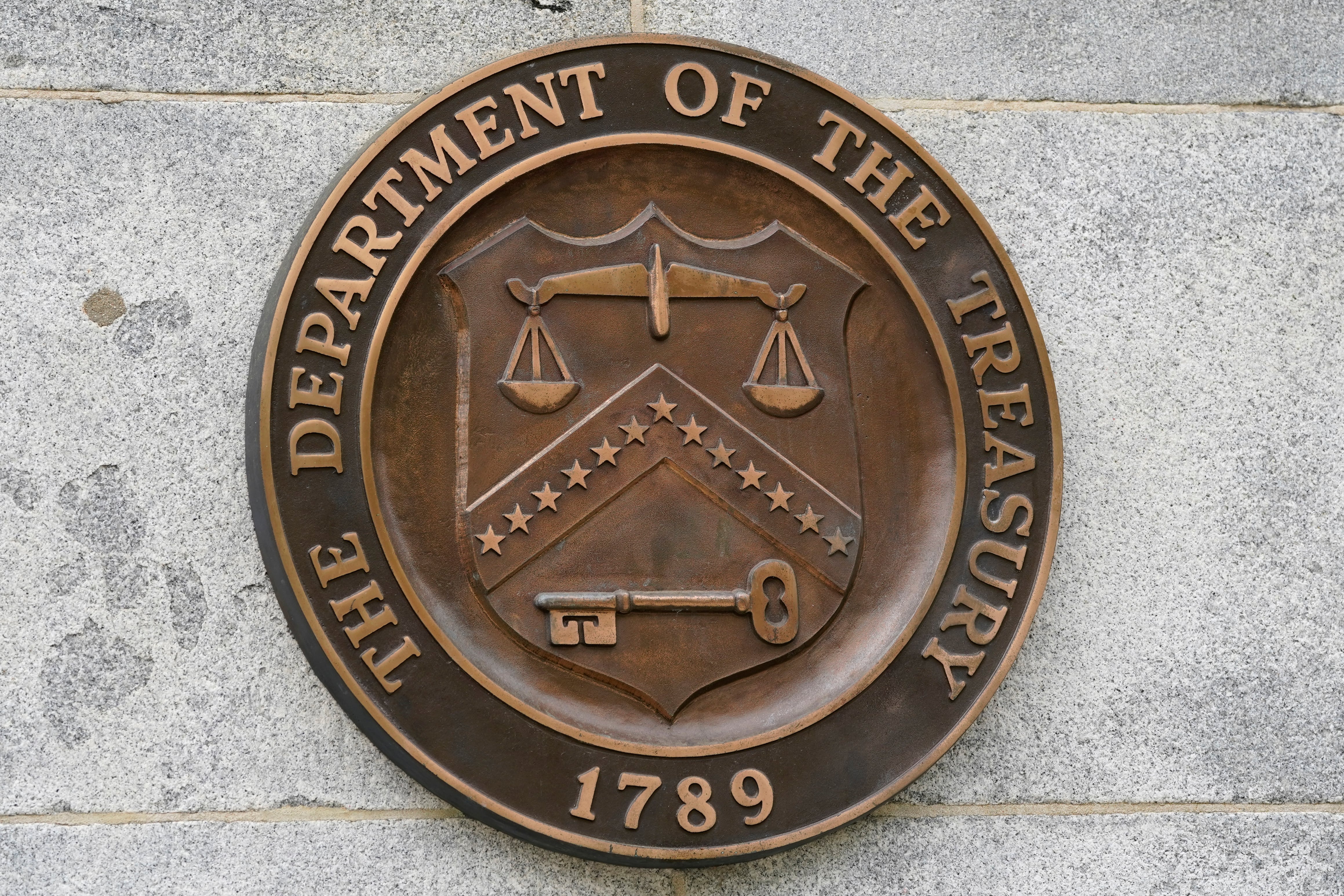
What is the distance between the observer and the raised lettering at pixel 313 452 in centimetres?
245

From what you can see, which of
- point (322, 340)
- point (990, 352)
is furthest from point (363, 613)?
point (990, 352)

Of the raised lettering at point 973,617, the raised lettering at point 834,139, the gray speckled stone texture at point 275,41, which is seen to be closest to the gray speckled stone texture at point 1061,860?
the raised lettering at point 973,617

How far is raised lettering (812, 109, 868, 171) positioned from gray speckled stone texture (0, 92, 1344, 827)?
227 mm

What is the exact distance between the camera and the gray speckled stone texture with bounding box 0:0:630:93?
8.78 feet

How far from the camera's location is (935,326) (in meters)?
2.76

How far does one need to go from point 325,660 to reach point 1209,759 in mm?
2019

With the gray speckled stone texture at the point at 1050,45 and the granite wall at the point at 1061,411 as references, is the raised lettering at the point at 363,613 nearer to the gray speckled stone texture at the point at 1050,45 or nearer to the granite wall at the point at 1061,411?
the granite wall at the point at 1061,411

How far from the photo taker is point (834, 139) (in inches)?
109

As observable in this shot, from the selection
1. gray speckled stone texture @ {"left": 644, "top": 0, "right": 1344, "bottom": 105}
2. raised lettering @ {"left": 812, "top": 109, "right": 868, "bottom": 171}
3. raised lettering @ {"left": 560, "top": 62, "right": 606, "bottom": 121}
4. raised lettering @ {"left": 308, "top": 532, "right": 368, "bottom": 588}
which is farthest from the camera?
gray speckled stone texture @ {"left": 644, "top": 0, "right": 1344, "bottom": 105}

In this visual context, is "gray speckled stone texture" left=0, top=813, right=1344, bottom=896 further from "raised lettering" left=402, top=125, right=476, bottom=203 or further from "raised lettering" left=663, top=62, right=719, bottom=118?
"raised lettering" left=663, top=62, right=719, bottom=118

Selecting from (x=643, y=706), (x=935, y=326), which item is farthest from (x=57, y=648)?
(x=935, y=326)

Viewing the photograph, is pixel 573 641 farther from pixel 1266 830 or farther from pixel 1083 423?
pixel 1266 830

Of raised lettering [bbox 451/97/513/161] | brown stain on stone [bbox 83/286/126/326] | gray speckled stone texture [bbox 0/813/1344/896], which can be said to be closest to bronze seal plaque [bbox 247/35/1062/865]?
raised lettering [bbox 451/97/513/161]

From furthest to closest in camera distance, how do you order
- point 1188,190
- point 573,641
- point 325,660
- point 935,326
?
point 1188,190
point 935,326
point 573,641
point 325,660
